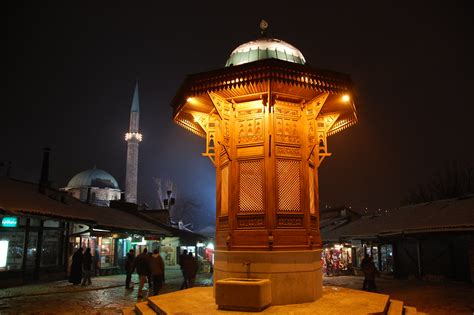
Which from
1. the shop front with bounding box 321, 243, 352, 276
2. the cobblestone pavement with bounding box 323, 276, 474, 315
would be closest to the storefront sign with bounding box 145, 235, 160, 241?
the shop front with bounding box 321, 243, 352, 276

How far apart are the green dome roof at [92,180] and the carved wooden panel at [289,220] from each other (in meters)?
49.7

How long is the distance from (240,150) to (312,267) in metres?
3.58

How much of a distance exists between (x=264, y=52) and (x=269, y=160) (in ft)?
11.3

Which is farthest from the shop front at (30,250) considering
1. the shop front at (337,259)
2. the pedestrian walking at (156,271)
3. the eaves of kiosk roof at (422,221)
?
the shop front at (337,259)

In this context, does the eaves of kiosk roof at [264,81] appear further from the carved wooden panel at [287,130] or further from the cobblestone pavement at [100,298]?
the cobblestone pavement at [100,298]

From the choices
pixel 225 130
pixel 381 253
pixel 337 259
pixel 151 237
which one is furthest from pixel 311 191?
pixel 337 259

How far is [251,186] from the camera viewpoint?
10195 mm

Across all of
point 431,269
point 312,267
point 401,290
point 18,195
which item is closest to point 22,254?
point 18,195

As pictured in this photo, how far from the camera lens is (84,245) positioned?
78.8ft

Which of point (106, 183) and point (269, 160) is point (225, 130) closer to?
point (269, 160)

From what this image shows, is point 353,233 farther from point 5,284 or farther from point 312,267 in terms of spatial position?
point 5,284

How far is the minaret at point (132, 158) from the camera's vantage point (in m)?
58.4

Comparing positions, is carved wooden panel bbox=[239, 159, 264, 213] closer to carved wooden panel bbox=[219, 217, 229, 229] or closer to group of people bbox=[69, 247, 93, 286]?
carved wooden panel bbox=[219, 217, 229, 229]

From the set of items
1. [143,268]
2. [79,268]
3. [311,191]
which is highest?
[311,191]
